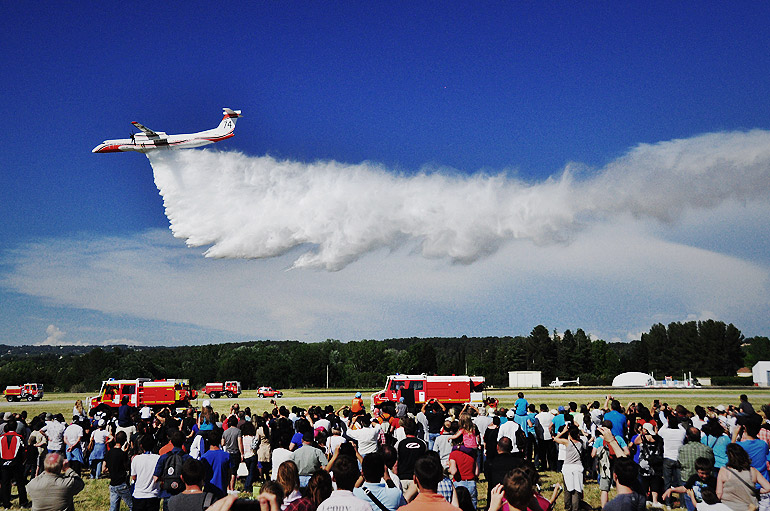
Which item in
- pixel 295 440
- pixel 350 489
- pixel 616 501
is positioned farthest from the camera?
pixel 295 440

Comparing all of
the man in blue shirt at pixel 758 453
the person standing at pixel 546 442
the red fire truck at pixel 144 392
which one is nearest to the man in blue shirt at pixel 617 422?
the person standing at pixel 546 442

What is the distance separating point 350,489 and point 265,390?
212 ft

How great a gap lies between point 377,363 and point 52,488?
98734mm

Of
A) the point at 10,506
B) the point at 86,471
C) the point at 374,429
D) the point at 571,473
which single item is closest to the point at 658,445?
the point at 571,473

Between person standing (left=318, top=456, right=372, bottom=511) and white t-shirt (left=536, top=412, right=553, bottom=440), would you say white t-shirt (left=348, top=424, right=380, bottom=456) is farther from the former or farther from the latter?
white t-shirt (left=536, top=412, right=553, bottom=440)

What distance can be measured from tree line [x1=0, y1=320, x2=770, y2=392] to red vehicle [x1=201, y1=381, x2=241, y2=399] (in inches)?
1237

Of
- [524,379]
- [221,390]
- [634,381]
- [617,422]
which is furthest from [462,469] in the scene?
[524,379]

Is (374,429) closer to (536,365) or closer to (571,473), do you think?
(571,473)

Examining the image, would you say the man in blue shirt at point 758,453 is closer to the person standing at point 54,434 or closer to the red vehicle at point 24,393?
the person standing at point 54,434

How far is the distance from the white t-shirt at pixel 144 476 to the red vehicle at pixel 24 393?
64.8m

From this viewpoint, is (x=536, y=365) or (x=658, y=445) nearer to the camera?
(x=658, y=445)

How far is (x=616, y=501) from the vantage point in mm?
5836

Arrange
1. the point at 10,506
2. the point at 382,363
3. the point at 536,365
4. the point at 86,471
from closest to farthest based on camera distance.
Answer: the point at 10,506
the point at 86,471
the point at 382,363
the point at 536,365

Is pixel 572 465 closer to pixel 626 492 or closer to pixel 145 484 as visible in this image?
pixel 626 492
